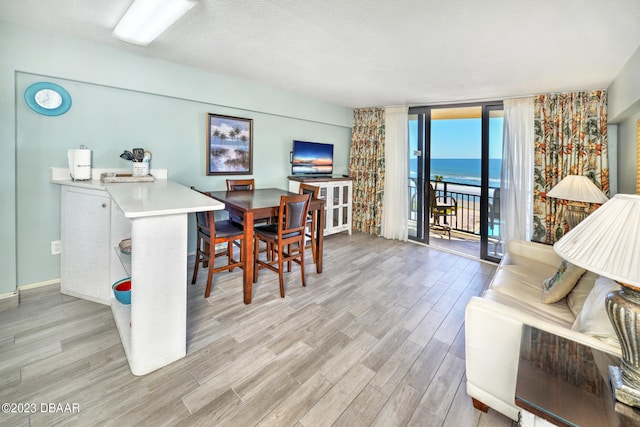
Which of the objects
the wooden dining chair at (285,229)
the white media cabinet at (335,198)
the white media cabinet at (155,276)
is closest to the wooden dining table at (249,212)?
the wooden dining chair at (285,229)

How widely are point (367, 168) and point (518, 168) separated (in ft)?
7.92

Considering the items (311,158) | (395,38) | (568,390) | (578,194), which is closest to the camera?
(568,390)

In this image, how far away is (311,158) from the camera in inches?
195

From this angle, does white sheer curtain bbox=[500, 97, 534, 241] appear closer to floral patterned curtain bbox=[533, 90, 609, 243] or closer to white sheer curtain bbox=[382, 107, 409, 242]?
floral patterned curtain bbox=[533, 90, 609, 243]

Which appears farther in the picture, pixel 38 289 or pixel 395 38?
pixel 38 289

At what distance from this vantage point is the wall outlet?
274cm

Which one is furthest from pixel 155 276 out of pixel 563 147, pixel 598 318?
pixel 563 147

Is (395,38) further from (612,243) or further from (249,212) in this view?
(612,243)

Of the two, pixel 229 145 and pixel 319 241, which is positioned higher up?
pixel 229 145

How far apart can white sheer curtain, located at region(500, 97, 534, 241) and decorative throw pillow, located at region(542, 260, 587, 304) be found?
6.52 feet

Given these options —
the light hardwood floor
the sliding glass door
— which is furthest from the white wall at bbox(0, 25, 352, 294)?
the sliding glass door

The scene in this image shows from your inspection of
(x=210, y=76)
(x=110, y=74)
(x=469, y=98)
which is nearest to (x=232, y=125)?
(x=210, y=76)

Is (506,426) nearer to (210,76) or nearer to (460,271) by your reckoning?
(460,271)

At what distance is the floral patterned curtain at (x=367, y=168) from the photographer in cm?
522
